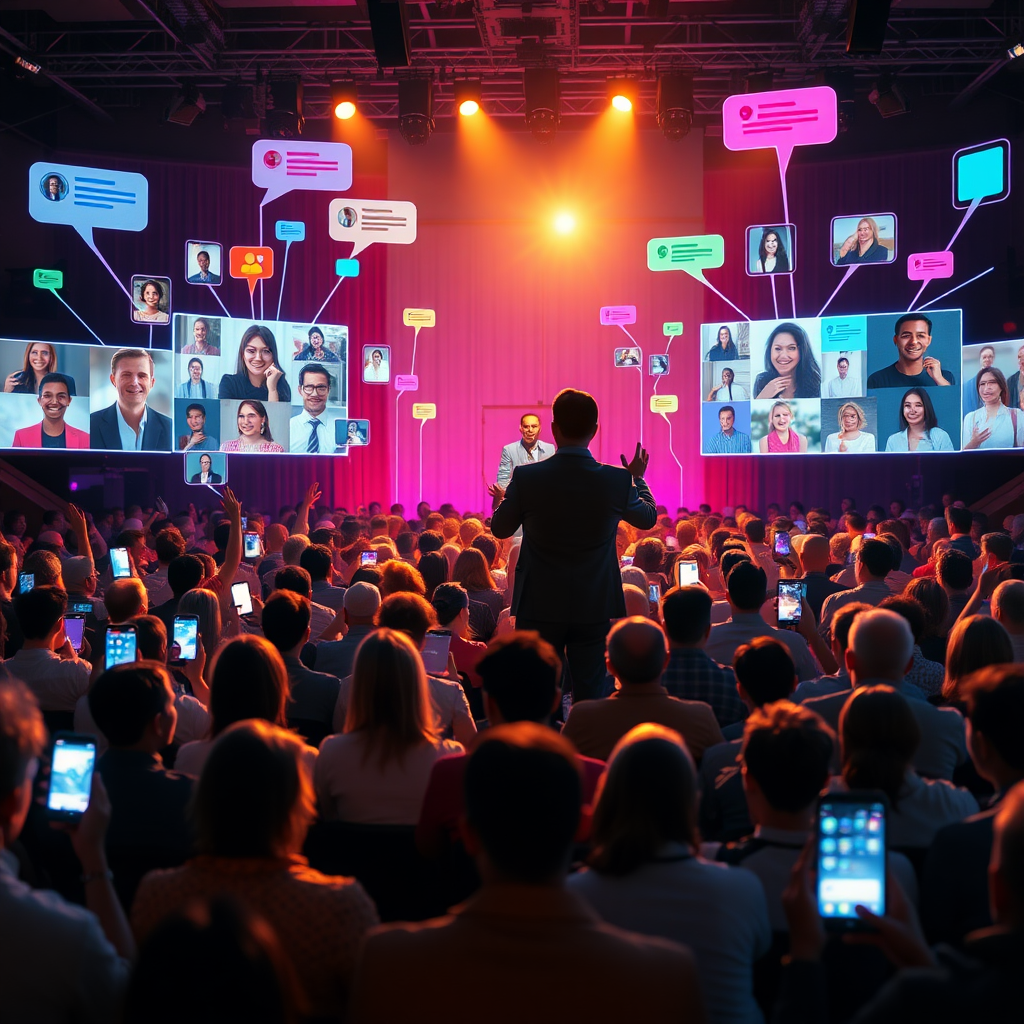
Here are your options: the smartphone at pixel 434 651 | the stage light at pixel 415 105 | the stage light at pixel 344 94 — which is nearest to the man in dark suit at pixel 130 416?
the stage light at pixel 344 94

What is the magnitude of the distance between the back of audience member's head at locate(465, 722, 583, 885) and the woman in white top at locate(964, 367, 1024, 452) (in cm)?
1212

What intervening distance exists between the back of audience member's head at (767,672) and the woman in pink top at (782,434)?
10596 mm

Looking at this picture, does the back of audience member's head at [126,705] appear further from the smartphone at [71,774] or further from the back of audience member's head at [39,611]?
the back of audience member's head at [39,611]

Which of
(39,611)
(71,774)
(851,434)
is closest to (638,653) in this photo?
(71,774)

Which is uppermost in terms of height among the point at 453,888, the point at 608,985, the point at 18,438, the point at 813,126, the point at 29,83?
the point at 29,83

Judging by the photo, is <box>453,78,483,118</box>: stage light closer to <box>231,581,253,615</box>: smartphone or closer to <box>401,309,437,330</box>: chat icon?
<box>401,309,437,330</box>: chat icon

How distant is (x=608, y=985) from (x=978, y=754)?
135 centimetres

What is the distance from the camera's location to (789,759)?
2049 millimetres

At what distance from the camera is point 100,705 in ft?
8.61

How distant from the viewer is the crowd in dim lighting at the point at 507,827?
1271 mm

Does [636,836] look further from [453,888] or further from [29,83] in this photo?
[29,83]

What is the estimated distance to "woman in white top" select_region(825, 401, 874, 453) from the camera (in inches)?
515

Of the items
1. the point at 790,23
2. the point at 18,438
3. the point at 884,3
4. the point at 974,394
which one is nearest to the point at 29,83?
the point at 18,438

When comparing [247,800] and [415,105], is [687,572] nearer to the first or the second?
[247,800]
